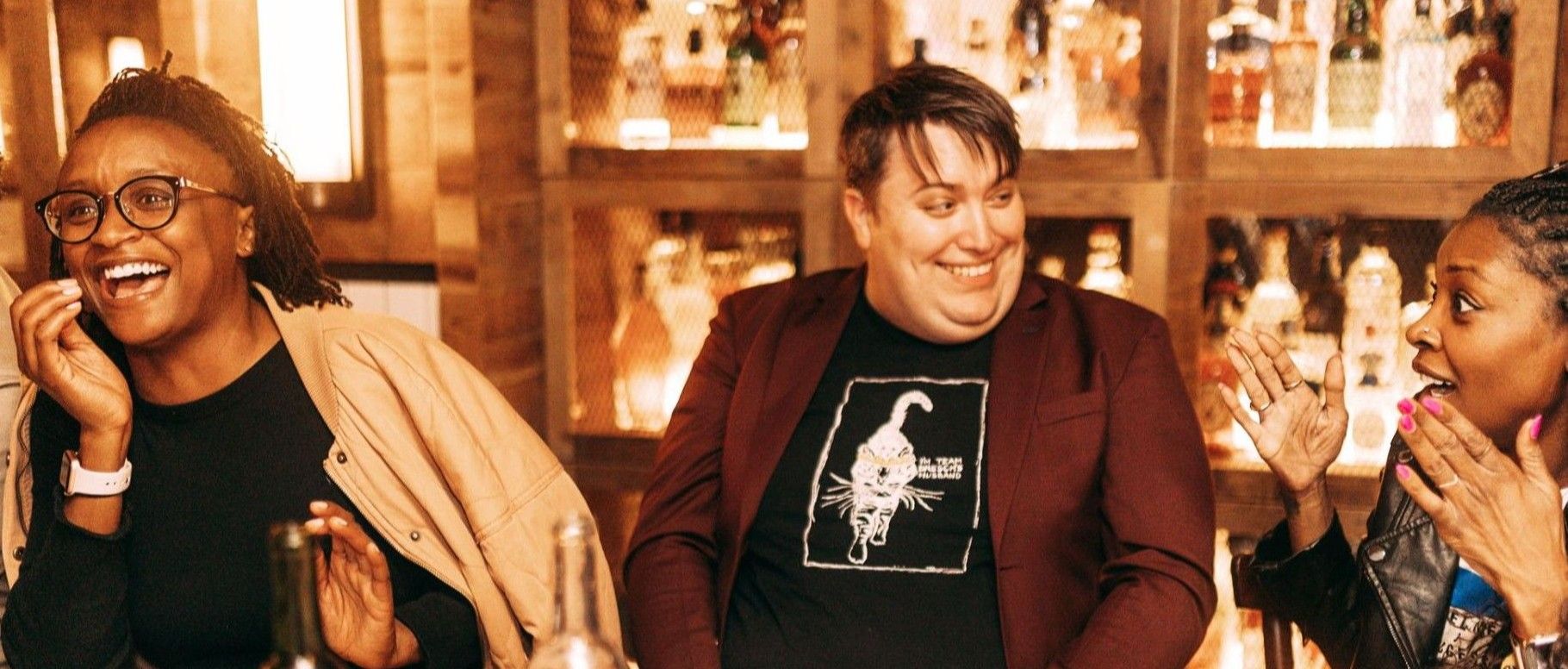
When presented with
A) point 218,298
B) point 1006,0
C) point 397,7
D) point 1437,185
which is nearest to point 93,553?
point 218,298

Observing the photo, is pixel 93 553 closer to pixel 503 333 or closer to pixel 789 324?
pixel 789 324

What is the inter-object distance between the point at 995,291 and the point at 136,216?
41.9 inches

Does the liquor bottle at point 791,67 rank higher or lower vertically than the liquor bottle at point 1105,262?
higher

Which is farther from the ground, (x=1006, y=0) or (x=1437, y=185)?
(x=1006, y=0)

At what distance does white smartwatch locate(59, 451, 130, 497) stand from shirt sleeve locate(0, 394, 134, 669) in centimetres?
3

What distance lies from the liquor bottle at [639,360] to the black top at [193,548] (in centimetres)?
121

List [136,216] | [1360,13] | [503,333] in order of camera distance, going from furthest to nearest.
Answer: [503,333], [1360,13], [136,216]

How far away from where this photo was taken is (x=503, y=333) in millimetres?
2721

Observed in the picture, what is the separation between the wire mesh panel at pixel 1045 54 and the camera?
261cm

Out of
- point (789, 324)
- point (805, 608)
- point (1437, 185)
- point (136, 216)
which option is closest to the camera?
point (136, 216)

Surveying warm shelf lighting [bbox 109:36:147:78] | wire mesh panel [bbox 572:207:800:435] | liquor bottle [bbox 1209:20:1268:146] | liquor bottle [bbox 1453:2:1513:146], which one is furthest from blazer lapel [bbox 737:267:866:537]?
warm shelf lighting [bbox 109:36:147:78]

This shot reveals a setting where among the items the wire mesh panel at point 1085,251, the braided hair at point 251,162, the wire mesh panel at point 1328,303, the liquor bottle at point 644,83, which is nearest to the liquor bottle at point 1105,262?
the wire mesh panel at point 1085,251

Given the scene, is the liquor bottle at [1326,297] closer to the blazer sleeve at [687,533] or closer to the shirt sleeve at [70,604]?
the blazer sleeve at [687,533]

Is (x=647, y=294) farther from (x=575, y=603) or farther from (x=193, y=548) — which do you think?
(x=575, y=603)
